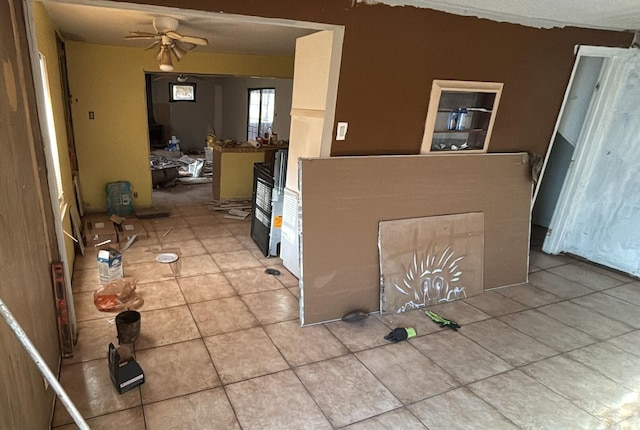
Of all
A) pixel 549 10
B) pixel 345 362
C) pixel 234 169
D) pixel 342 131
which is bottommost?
pixel 345 362

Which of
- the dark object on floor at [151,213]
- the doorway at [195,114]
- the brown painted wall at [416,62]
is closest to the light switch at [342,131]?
the brown painted wall at [416,62]

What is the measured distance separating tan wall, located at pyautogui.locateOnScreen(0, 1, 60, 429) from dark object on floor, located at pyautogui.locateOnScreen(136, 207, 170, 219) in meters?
2.76

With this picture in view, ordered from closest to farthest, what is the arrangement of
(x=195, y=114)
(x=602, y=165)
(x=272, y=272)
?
1. (x=272, y=272)
2. (x=602, y=165)
3. (x=195, y=114)

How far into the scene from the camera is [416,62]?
2.96m

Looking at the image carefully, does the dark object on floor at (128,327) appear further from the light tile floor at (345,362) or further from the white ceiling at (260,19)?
the white ceiling at (260,19)

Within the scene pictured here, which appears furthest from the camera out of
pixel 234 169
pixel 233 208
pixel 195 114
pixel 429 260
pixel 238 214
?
pixel 195 114

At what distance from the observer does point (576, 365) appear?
262 centimetres

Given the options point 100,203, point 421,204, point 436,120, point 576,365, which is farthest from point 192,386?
point 100,203

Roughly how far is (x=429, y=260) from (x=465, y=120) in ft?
4.55

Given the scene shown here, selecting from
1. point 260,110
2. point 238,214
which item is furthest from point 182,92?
point 238,214

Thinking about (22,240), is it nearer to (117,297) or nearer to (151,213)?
(117,297)

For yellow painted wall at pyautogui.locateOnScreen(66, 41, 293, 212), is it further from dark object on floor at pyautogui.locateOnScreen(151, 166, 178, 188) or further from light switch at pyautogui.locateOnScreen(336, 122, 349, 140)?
light switch at pyautogui.locateOnScreen(336, 122, 349, 140)

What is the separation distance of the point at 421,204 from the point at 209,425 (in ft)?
7.35

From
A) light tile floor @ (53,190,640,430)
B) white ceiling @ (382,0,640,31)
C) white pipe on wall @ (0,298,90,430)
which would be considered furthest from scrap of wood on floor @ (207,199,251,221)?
white pipe on wall @ (0,298,90,430)
